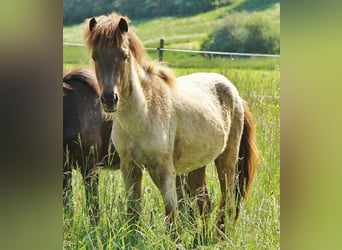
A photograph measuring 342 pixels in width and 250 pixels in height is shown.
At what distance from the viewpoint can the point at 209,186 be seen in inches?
89.0

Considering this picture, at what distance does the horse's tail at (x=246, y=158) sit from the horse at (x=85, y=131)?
1.48 feet

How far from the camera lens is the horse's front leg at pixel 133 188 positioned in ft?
7.23

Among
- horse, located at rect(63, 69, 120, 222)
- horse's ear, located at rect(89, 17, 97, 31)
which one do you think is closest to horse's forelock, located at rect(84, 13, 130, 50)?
horse's ear, located at rect(89, 17, 97, 31)

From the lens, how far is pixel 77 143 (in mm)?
2473

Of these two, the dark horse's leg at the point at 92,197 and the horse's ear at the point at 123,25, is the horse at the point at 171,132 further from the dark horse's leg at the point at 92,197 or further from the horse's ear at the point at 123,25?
the dark horse's leg at the point at 92,197

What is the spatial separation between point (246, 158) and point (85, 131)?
2.28 ft

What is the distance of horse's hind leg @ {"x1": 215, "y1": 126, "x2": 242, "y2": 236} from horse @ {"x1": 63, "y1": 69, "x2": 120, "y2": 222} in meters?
0.38

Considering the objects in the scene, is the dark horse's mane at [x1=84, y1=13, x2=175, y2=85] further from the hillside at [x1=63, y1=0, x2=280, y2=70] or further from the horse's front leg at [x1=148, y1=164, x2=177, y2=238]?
the horse's front leg at [x1=148, y1=164, x2=177, y2=238]

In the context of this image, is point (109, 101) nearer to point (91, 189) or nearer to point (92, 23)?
point (92, 23)

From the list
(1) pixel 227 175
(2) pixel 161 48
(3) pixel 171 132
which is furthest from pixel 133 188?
(2) pixel 161 48
